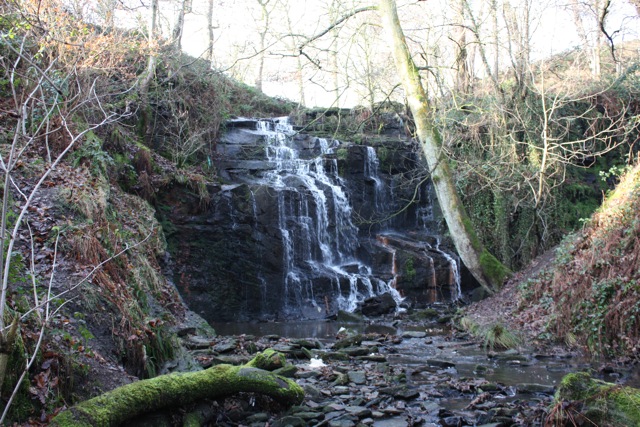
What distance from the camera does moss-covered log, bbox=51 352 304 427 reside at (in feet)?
11.3

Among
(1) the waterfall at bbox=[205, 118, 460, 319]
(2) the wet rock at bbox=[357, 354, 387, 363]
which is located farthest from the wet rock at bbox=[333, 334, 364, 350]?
(1) the waterfall at bbox=[205, 118, 460, 319]

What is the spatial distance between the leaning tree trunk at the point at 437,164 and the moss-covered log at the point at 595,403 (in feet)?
25.1

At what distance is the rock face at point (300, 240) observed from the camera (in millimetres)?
13984

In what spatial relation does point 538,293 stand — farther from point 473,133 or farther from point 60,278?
point 60,278

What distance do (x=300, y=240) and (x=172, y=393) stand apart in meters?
11.1

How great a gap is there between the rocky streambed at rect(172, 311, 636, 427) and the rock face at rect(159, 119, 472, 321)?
14.3ft

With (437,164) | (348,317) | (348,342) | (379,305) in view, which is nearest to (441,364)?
(348,342)

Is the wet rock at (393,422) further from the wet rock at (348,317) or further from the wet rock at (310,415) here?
the wet rock at (348,317)

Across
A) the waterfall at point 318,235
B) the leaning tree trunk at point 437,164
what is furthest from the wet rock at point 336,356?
the leaning tree trunk at point 437,164

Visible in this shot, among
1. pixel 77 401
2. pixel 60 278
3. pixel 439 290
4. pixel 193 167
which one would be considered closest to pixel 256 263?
pixel 193 167

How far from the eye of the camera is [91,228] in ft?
21.9

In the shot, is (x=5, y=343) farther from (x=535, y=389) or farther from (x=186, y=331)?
(x=186, y=331)

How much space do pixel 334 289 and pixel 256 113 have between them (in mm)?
11370

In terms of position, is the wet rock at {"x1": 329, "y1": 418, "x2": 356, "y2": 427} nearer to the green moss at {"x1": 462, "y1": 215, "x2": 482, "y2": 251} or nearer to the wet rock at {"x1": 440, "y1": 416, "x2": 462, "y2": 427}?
the wet rock at {"x1": 440, "y1": 416, "x2": 462, "y2": 427}
